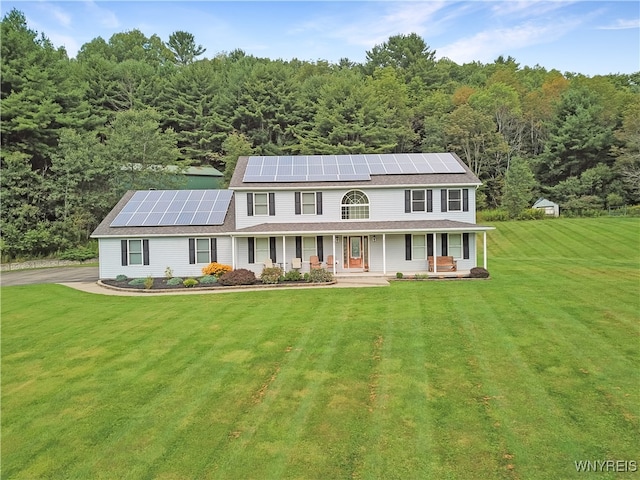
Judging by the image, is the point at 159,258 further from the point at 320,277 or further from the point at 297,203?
the point at 320,277

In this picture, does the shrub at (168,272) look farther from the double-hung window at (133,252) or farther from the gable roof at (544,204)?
the gable roof at (544,204)

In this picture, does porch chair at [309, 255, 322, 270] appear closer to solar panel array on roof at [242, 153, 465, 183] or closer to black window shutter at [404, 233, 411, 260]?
solar panel array on roof at [242, 153, 465, 183]

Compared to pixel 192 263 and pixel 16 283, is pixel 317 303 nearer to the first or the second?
pixel 192 263

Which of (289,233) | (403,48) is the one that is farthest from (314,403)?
(403,48)

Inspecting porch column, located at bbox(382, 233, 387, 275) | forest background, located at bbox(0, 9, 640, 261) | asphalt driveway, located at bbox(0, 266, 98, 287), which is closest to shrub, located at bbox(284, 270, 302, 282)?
porch column, located at bbox(382, 233, 387, 275)

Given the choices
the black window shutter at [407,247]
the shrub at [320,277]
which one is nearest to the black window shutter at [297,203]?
the shrub at [320,277]

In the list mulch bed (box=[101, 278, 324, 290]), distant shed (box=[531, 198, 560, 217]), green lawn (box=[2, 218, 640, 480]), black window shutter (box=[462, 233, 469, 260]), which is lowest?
green lawn (box=[2, 218, 640, 480])

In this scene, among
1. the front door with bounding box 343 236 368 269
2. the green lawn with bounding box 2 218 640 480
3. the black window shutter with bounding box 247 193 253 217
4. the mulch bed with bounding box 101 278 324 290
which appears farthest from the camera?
the front door with bounding box 343 236 368 269
